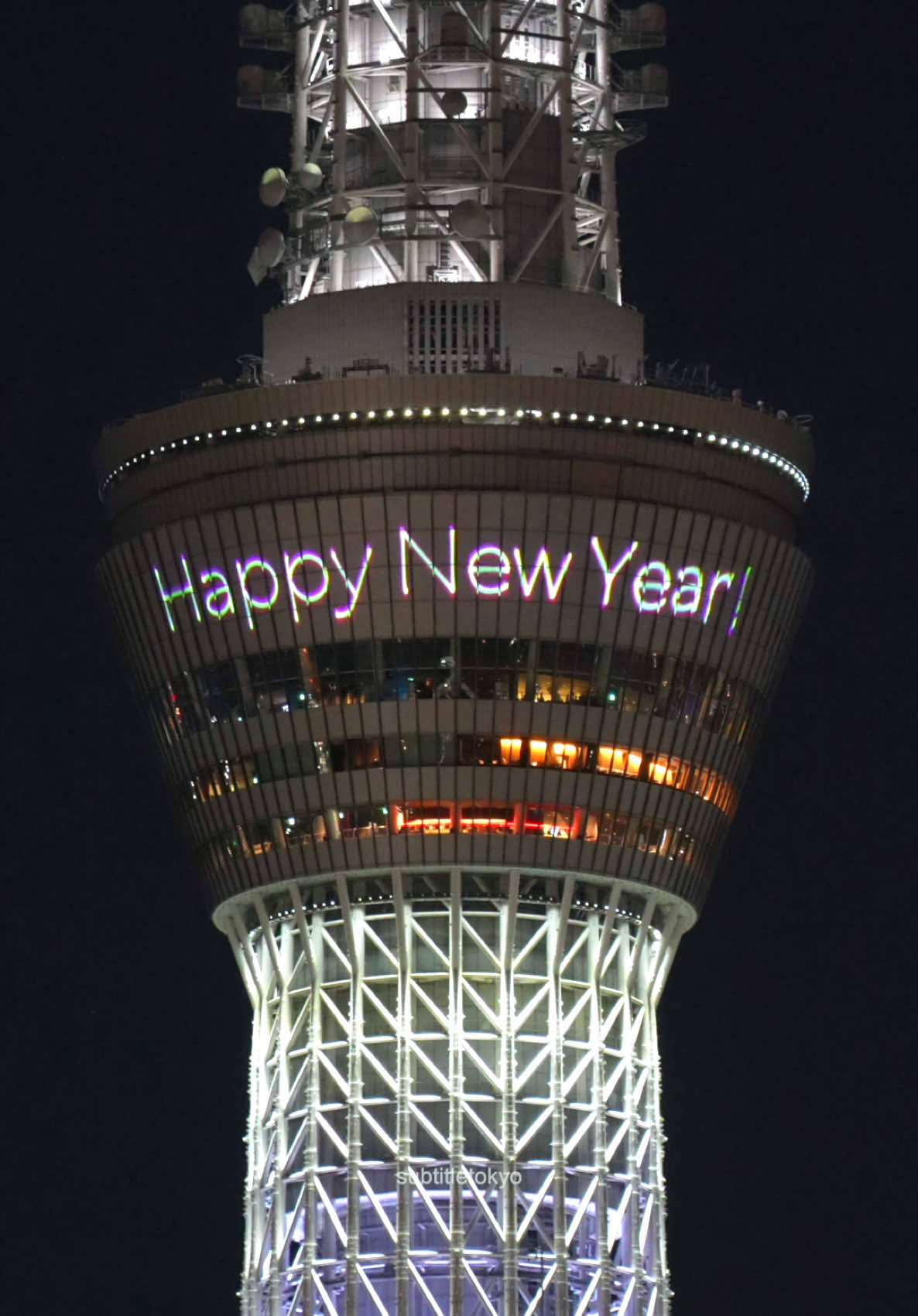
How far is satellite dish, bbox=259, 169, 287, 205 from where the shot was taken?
187875 mm

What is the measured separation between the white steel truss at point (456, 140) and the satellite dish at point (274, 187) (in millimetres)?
840

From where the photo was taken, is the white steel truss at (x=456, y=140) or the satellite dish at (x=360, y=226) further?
the white steel truss at (x=456, y=140)

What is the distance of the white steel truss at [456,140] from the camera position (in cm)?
18675

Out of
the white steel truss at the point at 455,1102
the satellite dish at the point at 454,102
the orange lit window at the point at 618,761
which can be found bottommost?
the white steel truss at the point at 455,1102

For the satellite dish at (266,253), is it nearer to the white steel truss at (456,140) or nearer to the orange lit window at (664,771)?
the white steel truss at (456,140)

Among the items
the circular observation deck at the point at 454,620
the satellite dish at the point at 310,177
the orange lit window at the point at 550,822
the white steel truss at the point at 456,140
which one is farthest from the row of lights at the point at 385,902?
the satellite dish at the point at 310,177

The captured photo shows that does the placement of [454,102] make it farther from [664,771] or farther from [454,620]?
[664,771]

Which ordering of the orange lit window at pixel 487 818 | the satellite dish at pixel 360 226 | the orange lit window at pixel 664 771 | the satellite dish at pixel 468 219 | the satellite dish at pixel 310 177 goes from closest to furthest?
the orange lit window at pixel 487 818
the orange lit window at pixel 664 771
the satellite dish at pixel 468 219
the satellite dish at pixel 360 226
the satellite dish at pixel 310 177

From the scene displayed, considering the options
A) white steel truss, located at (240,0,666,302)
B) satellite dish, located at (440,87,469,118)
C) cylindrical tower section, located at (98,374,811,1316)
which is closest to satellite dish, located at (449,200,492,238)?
white steel truss, located at (240,0,666,302)

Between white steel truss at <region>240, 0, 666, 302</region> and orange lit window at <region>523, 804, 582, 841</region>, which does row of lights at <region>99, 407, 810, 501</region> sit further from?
orange lit window at <region>523, 804, 582, 841</region>

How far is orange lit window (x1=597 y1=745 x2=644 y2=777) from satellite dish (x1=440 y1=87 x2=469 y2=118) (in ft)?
79.8

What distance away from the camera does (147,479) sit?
18388 cm

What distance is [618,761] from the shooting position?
180 metres

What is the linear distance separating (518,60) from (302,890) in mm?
32189
